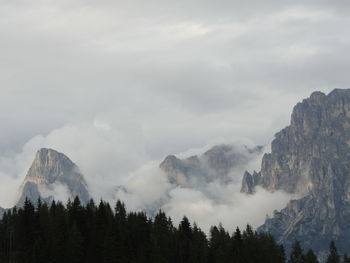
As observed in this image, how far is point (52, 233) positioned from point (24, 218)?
8553 mm

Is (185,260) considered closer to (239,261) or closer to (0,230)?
(239,261)

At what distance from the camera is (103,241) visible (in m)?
148

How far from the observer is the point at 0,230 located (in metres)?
169

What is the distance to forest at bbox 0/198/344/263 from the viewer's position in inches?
5679

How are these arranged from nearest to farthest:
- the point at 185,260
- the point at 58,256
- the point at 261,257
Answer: the point at 58,256 < the point at 185,260 < the point at 261,257

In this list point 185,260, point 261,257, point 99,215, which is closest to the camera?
point 99,215

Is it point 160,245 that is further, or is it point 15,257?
point 160,245

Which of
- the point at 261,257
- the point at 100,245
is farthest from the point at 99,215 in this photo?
the point at 261,257

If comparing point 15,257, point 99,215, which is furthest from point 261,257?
point 15,257

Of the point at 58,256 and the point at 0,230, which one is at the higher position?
the point at 0,230

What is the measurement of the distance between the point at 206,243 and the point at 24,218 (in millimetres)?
57738

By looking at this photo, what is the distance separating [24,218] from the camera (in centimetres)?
15350

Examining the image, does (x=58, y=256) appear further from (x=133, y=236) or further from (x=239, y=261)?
(x=239, y=261)

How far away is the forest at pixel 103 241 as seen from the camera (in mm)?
144250
